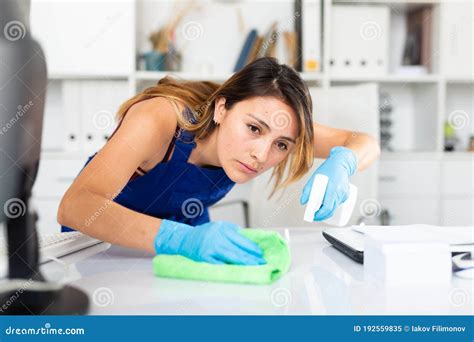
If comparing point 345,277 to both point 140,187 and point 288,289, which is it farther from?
point 140,187

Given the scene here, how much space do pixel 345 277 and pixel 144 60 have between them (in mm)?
1811

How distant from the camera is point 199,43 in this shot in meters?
2.46

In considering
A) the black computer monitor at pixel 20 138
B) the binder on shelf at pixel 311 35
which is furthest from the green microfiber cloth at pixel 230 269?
the binder on shelf at pixel 311 35

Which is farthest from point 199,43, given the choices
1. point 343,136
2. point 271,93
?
point 271,93
